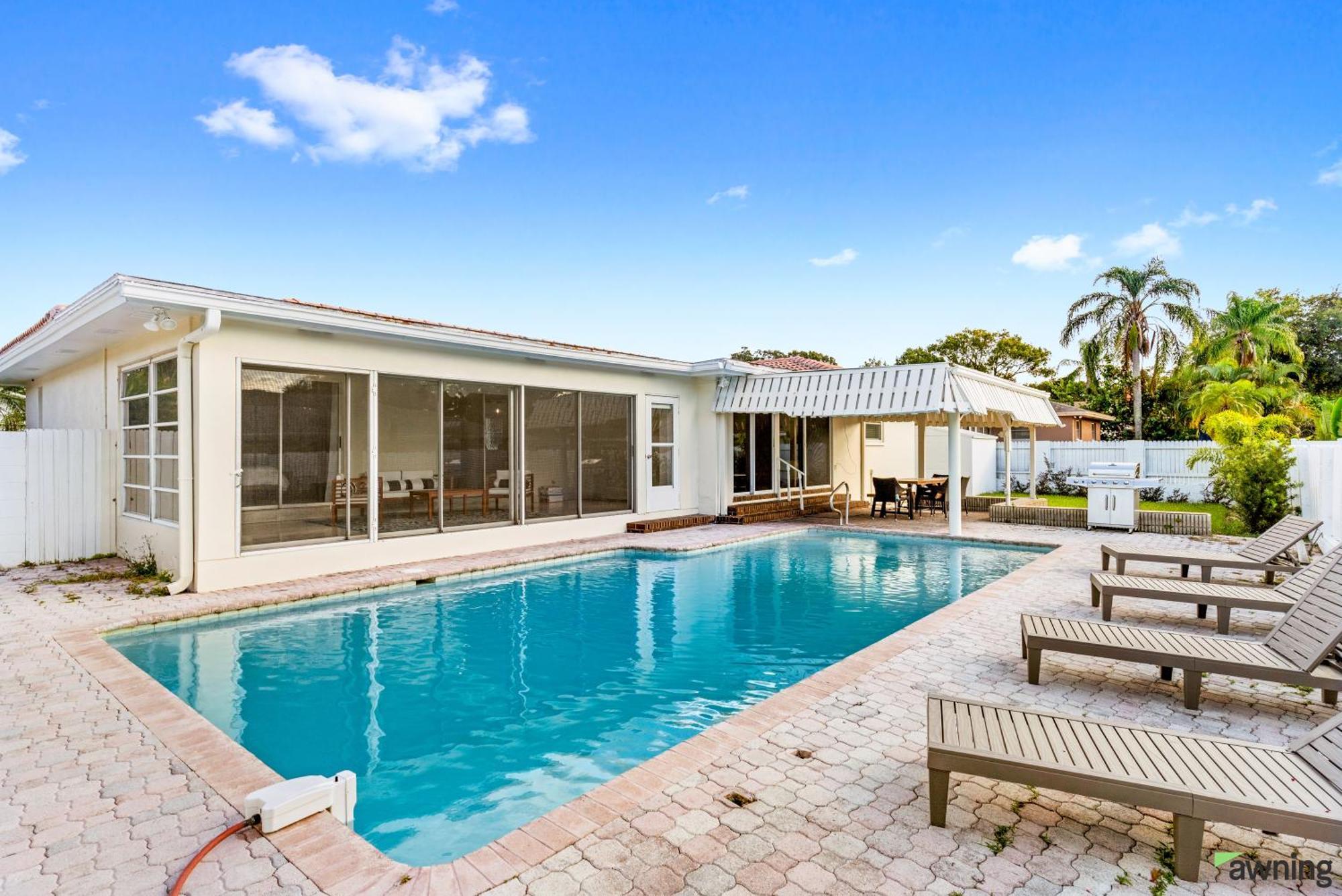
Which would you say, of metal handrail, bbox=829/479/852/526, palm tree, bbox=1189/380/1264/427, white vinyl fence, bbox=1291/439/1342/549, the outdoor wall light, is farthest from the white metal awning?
the outdoor wall light

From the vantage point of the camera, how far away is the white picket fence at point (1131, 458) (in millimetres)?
20219

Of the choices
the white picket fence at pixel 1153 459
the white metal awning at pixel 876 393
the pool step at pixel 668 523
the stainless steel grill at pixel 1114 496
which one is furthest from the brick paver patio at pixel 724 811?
the white picket fence at pixel 1153 459

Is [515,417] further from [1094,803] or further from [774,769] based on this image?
[1094,803]

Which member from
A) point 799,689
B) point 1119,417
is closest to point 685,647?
point 799,689

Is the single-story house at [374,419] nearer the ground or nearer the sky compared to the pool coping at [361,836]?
nearer the sky

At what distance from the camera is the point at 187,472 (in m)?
8.41

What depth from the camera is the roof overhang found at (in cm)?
759

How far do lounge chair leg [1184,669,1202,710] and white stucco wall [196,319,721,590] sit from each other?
370 inches

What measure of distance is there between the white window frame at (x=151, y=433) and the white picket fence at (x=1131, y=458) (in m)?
20.6

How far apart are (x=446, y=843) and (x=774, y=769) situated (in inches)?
69.0

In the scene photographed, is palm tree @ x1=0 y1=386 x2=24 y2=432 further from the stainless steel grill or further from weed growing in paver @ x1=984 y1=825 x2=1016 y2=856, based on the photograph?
the stainless steel grill

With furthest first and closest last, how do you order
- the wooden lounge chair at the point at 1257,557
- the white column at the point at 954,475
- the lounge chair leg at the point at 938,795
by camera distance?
the white column at the point at 954,475 → the wooden lounge chair at the point at 1257,557 → the lounge chair leg at the point at 938,795

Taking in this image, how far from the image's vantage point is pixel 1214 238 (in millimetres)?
23219

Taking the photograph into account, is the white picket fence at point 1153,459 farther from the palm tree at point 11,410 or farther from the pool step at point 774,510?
the palm tree at point 11,410
